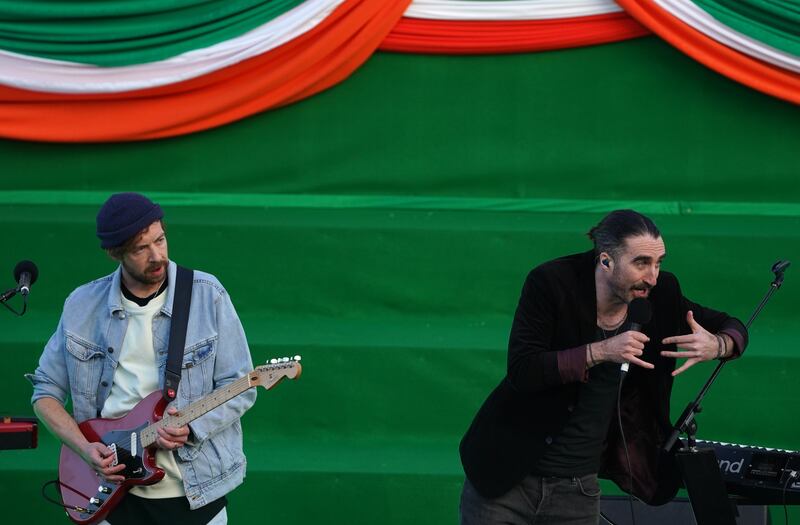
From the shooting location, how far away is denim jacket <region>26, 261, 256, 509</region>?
4098 mm

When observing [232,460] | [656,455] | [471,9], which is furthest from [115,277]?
[471,9]

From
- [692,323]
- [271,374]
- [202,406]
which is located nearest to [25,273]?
[202,406]

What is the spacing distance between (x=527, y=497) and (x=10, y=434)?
2.02m

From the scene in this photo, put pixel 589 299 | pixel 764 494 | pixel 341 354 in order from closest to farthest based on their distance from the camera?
pixel 589 299 → pixel 764 494 → pixel 341 354

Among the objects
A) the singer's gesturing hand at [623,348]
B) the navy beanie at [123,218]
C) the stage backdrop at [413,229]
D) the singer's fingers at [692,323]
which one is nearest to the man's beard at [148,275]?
the navy beanie at [123,218]


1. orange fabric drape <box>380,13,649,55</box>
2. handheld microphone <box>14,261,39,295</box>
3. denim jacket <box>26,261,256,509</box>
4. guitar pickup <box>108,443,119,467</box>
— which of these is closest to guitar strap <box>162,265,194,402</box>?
denim jacket <box>26,261,256,509</box>

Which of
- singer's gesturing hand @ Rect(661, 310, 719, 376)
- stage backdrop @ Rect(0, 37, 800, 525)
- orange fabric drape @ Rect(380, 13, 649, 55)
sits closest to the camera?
singer's gesturing hand @ Rect(661, 310, 719, 376)

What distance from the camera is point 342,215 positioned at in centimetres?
671

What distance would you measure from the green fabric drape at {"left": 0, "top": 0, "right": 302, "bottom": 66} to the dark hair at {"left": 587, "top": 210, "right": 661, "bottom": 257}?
2.98 m

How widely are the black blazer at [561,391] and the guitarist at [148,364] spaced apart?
907mm

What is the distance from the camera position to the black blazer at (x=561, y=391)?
4.12m

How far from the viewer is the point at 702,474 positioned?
423 cm

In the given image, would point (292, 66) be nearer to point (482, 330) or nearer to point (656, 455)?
point (482, 330)

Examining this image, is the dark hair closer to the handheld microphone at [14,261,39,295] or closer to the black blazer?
the black blazer
